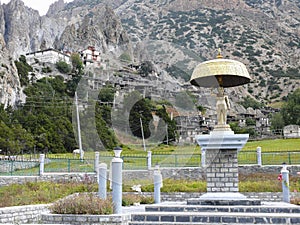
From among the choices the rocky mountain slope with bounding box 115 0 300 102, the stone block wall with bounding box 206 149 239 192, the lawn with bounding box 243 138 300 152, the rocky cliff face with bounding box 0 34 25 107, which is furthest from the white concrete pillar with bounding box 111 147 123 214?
the rocky mountain slope with bounding box 115 0 300 102

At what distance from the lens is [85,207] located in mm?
7906

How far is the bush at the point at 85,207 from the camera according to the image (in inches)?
308

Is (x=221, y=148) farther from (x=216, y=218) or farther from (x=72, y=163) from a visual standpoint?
(x=72, y=163)

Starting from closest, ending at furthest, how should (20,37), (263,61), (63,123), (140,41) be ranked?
(140,41) < (63,123) < (263,61) < (20,37)

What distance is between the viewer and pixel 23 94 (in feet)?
157

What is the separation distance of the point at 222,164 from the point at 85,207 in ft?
13.3

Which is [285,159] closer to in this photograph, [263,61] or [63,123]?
[63,123]

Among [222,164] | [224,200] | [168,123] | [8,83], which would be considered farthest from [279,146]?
[8,83]

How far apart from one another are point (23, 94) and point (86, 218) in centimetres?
4315

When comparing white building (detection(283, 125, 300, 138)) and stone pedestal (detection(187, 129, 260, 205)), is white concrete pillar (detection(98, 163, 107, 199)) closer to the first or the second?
stone pedestal (detection(187, 129, 260, 205))

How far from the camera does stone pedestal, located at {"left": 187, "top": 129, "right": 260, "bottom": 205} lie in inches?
387

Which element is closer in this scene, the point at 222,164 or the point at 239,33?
the point at 222,164

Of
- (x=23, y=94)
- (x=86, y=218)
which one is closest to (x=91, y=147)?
(x=86, y=218)

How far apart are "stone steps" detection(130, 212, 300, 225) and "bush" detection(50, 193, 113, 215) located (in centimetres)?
73
